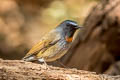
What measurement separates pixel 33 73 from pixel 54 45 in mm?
1054

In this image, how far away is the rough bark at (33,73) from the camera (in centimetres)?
597

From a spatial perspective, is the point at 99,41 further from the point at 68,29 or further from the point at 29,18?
the point at 29,18

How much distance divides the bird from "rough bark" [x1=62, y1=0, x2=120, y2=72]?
234 centimetres

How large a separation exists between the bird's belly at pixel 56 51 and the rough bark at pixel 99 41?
A: 2507 mm

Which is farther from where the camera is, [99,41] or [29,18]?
[29,18]

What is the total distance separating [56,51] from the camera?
688 cm

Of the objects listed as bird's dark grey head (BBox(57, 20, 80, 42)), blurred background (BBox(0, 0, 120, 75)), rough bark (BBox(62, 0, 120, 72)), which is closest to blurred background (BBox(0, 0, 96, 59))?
blurred background (BBox(0, 0, 120, 75))

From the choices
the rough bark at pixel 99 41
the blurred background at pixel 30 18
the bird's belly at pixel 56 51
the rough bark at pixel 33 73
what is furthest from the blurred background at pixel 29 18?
the rough bark at pixel 33 73

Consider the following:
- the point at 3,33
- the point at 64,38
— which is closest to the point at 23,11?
the point at 3,33

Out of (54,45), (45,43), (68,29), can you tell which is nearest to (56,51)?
(54,45)

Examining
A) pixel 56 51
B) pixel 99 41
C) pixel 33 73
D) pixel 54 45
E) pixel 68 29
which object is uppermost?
pixel 99 41

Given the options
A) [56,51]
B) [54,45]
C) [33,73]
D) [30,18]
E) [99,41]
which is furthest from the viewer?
[30,18]

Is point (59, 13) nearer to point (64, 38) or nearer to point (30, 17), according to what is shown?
point (30, 17)

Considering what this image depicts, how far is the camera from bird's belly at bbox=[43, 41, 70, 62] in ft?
22.5
